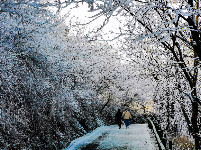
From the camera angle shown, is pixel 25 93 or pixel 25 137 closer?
pixel 25 137

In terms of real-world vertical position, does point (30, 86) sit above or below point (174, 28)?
below

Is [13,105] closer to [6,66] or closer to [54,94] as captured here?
[6,66]

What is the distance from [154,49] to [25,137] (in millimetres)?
10894

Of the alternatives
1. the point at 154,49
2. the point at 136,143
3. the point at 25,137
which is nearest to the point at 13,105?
the point at 25,137

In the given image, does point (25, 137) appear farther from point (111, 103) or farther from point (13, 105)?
point (111, 103)

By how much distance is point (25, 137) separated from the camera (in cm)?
728

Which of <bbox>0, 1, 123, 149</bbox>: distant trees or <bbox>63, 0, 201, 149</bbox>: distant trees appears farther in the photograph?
<bbox>0, 1, 123, 149</bbox>: distant trees

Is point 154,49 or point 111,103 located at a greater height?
point 154,49

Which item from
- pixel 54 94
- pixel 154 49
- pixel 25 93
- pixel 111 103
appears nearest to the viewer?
pixel 25 93

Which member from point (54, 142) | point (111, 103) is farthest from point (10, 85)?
point (111, 103)

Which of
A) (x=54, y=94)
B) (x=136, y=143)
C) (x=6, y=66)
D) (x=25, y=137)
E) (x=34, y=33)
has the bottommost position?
(x=136, y=143)

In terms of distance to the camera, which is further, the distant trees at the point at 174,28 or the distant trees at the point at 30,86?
the distant trees at the point at 30,86

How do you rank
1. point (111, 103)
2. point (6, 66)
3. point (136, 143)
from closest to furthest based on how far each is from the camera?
point (6, 66), point (136, 143), point (111, 103)

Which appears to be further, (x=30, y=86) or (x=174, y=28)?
(x=30, y=86)
